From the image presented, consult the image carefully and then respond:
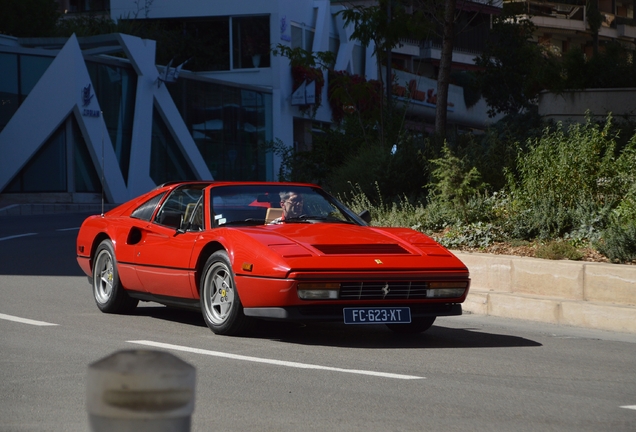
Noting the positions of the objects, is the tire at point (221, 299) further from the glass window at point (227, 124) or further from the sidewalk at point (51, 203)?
the glass window at point (227, 124)

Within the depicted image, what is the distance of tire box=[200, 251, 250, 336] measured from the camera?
320 inches

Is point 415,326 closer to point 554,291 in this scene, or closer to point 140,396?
point 554,291

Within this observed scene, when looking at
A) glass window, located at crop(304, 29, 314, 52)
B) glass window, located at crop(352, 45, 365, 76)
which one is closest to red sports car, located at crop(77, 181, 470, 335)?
glass window, located at crop(304, 29, 314, 52)

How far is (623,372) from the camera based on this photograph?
688 cm

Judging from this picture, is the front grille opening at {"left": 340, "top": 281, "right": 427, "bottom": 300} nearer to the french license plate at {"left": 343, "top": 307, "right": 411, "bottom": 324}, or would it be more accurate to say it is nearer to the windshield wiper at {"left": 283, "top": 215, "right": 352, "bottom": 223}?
the french license plate at {"left": 343, "top": 307, "right": 411, "bottom": 324}

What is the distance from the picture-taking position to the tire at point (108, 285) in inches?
385

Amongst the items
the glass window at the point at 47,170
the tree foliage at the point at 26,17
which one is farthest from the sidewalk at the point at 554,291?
the tree foliage at the point at 26,17

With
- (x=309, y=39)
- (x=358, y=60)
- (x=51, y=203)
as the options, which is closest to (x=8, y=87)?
(x=51, y=203)

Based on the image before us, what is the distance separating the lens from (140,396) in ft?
6.94

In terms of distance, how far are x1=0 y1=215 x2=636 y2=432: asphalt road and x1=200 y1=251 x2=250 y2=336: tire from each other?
0.15 metres

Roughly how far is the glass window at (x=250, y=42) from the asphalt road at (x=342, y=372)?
39720 mm

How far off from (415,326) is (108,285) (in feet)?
10.0

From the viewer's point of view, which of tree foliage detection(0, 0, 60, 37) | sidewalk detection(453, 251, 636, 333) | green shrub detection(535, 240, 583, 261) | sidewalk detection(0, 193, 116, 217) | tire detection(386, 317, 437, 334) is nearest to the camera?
tire detection(386, 317, 437, 334)

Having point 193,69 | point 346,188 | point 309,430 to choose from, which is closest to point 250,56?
point 193,69
